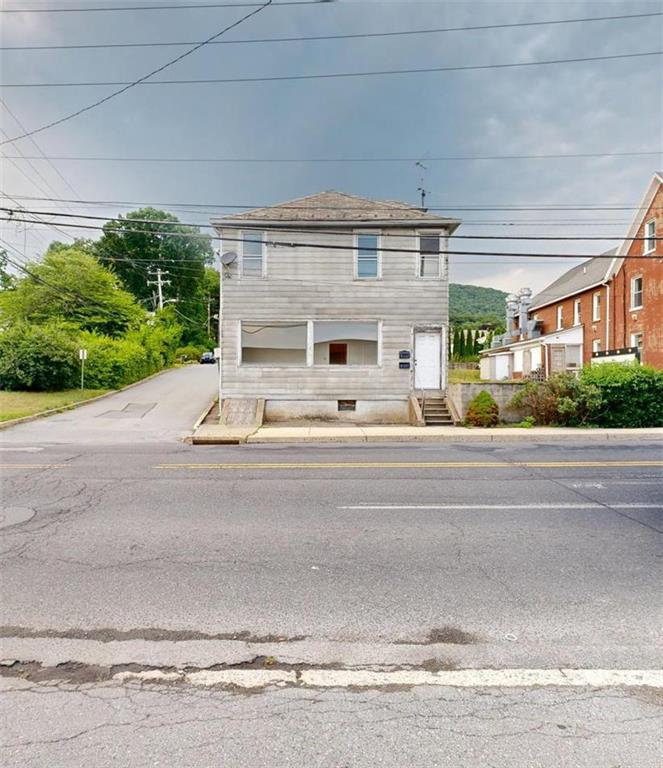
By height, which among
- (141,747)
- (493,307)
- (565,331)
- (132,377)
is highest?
(493,307)

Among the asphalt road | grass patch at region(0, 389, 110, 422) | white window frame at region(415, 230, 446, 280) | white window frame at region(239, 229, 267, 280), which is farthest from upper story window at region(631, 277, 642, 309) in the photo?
grass patch at region(0, 389, 110, 422)

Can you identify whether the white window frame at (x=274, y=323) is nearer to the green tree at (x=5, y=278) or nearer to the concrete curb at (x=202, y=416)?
the concrete curb at (x=202, y=416)

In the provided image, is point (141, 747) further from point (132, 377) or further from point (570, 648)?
point (132, 377)

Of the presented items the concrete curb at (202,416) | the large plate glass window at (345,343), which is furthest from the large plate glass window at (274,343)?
the concrete curb at (202,416)

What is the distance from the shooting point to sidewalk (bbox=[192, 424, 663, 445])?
13133 mm

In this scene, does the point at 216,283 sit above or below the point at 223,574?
above

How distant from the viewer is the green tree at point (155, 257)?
184ft

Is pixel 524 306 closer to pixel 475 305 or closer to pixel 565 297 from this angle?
pixel 565 297

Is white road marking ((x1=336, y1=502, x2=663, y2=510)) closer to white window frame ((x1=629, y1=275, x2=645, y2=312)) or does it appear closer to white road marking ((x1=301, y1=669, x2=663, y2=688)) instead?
white road marking ((x1=301, y1=669, x2=663, y2=688))

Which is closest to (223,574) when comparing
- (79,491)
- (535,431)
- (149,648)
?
(149,648)

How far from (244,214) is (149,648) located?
624 inches

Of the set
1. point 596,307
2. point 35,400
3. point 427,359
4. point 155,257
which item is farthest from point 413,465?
point 155,257

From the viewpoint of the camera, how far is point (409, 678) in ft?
9.06

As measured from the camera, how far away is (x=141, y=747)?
2240 millimetres
